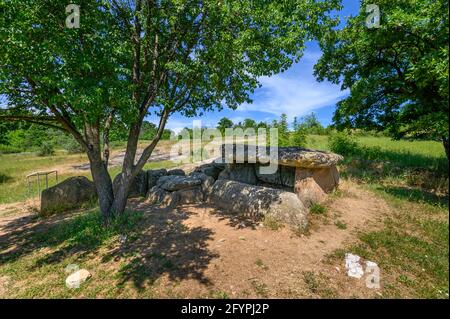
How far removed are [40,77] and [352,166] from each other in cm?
1408

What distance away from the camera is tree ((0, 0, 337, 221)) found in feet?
12.4

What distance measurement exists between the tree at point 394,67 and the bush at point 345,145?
421cm

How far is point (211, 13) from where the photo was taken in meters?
4.82

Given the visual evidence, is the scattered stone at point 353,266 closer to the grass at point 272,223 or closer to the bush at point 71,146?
the grass at point 272,223

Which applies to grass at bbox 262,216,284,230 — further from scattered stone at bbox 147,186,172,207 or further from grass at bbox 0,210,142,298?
scattered stone at bbox 147,186,172,207

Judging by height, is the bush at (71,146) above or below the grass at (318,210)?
above

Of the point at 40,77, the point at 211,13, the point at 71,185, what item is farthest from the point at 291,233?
the point at 71,185

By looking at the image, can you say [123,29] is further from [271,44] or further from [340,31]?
[340,31]

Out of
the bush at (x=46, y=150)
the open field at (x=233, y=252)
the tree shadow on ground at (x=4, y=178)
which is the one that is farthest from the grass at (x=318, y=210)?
the bush at (x=46, y=150)

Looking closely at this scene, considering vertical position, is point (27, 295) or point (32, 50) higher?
point (32, 50)

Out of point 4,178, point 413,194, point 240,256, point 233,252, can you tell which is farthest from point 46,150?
point 413,194

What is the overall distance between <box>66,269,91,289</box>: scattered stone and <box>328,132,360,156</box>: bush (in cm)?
1620

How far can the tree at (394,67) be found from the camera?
577 centimetres

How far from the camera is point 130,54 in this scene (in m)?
5.06
